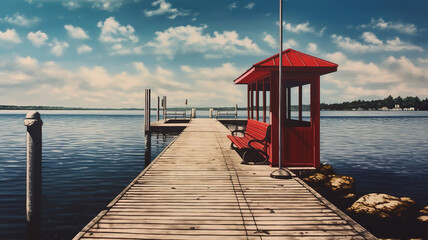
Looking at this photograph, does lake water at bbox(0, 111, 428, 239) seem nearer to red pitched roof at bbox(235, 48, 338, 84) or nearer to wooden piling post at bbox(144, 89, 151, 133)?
wooden piling post at bbox(144, 89, 151, 133)

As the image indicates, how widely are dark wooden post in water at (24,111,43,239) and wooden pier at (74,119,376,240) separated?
1.14 m

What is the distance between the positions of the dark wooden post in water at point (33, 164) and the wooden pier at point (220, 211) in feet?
3.74

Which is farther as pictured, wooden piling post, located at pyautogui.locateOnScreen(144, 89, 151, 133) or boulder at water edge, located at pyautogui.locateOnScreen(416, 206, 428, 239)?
wooden piling post, located at pyautogui.locateOnScreen(144, 89, 151, 133)

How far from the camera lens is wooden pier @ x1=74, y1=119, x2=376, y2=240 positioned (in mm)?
3714

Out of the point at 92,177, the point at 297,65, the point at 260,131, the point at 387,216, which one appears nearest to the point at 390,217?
the point at 387,216

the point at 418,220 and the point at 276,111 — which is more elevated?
the point at 276,111

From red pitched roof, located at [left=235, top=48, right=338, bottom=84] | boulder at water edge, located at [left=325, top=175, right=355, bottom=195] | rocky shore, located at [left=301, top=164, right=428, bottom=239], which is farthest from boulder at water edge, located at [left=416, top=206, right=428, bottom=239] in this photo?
red pitched roof, located at [left=235, top=48, right=338, bottom=84]

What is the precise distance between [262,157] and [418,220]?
387cm

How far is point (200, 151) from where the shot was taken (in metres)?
10.5

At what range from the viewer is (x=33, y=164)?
14.5ft

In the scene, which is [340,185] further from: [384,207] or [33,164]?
[33,164]

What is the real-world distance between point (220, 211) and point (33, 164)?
291cm

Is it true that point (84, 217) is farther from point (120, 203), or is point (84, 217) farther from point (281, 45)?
point (281, 45)

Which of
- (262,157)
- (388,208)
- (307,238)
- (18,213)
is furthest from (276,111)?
(18,213)
